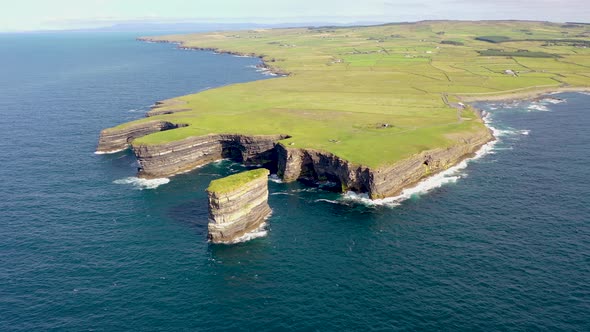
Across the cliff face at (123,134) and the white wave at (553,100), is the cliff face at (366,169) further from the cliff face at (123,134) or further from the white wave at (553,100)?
the white wave at (553,100)

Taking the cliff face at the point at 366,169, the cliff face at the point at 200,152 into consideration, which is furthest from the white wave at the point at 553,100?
the cliff face at the point at 200,152

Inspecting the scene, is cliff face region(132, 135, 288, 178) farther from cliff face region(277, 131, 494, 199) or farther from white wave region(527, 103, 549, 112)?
white wave region(527, 103, 549, 112)

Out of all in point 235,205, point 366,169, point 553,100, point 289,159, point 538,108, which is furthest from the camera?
point 553,100

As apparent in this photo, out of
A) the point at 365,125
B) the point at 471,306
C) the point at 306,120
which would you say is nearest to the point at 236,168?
the point at 306,120

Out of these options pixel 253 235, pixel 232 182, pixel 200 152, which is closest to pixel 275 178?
pixel 200 152


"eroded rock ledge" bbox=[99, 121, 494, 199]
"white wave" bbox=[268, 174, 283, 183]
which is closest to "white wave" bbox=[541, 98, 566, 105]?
"eroded rock ledge" bbox=[99, 121, 494, 199]

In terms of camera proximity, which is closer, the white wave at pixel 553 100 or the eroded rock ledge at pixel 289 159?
the eroded rock ledge at pixel 289 159

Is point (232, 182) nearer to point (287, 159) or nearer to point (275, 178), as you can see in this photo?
point (287, 159)
